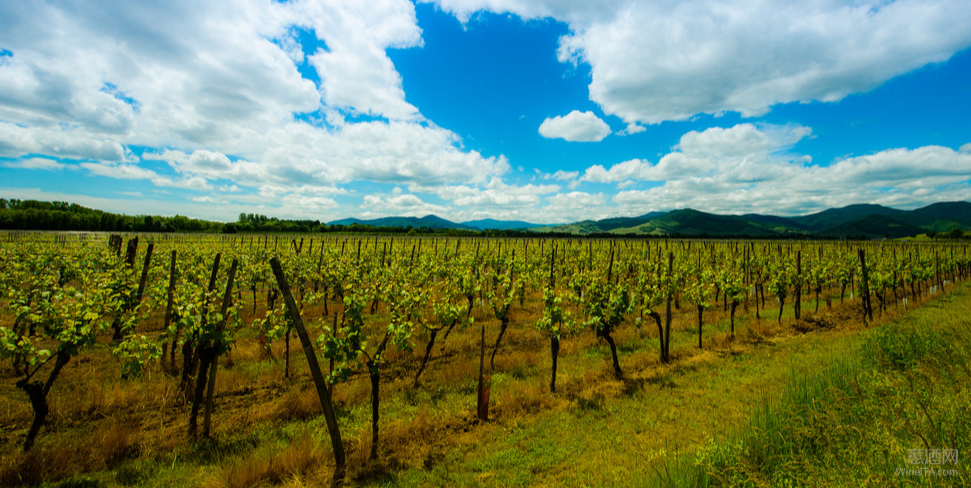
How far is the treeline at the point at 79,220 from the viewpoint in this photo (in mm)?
88188

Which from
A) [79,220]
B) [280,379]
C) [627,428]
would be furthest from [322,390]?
[79,220]

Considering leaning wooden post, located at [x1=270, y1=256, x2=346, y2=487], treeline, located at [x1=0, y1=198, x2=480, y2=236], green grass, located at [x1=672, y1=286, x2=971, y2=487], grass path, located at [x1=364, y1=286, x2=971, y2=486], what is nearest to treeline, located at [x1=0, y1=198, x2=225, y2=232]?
treeline, located at [x1=0, y1=198, x2=480, y2=236]

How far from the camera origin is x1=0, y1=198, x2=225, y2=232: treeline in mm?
88188

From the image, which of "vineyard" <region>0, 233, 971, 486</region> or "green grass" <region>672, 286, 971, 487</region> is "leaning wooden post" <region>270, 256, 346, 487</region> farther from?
"green grass" <region>672, 286, 971, 487</region>

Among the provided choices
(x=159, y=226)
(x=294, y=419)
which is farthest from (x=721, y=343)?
(x=159, y=226)

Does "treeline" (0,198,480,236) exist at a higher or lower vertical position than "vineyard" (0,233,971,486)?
higher

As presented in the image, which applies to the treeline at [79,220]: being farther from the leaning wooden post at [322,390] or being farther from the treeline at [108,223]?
the leaning wooden post at [322,390]

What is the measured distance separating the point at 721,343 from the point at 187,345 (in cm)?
1449

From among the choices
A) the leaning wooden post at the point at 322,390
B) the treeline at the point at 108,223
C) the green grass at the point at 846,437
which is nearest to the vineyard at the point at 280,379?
the leaning wooden post at the point at 322,390

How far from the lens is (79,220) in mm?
97188

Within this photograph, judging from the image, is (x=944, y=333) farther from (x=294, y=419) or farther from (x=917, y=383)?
(x=294, y=419)

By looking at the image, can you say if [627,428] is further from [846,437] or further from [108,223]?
[108,223]

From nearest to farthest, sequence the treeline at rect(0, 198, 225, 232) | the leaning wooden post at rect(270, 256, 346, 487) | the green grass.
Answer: the green grass, the leaning wooden post at rect(270, 256, 346, 487), the treeline at rect(0, 198, 225, 232)

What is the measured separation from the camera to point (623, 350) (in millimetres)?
11500
